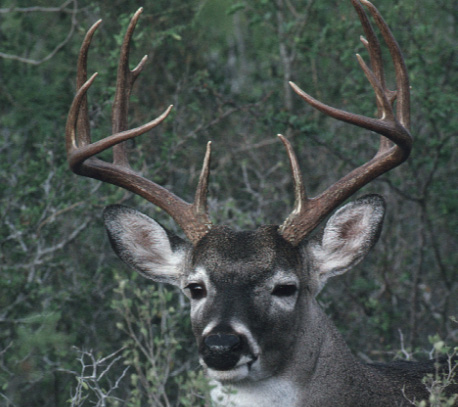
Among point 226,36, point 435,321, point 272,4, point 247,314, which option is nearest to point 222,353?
point 247,314

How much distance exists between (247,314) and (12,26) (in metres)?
5.04

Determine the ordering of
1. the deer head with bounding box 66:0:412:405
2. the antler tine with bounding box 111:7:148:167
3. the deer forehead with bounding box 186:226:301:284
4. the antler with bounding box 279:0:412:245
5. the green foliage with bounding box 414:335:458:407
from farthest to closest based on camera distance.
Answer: the antler tine with bounding box 111:7:148:167
the antler with bounding box 279:0:412:245
the deer forehead with bounding box 186:226:301:284
the deer head with bounding box 66:0:412:405
the green foliage with bounding box 414:335:458:407

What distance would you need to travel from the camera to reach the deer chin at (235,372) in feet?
12.7

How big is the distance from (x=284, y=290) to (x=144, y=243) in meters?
0.91

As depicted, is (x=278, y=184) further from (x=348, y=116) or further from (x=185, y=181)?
(x=348, y=116)

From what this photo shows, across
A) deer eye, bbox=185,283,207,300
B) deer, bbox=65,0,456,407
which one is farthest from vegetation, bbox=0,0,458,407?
deer eye, bbox=185,283,207,300

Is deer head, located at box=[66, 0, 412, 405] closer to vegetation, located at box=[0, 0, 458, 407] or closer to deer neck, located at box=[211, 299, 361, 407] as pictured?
deer neck, located at box=[211, 299, 361, 407]

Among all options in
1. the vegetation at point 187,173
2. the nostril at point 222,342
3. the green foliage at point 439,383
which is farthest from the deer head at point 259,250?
the vegetation at point 187,173

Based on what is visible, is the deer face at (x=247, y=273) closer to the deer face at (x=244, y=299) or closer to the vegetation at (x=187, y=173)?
the deer face at (x=244, y=299)

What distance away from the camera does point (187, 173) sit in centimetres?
773

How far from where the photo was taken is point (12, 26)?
8.20 meters

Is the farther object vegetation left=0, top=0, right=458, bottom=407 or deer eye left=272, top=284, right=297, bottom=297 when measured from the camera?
vegetation left=0, top=0, right=458, bottom=407

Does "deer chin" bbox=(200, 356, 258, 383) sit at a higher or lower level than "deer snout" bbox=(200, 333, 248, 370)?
lower

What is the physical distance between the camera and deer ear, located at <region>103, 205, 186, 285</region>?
4.77 m
